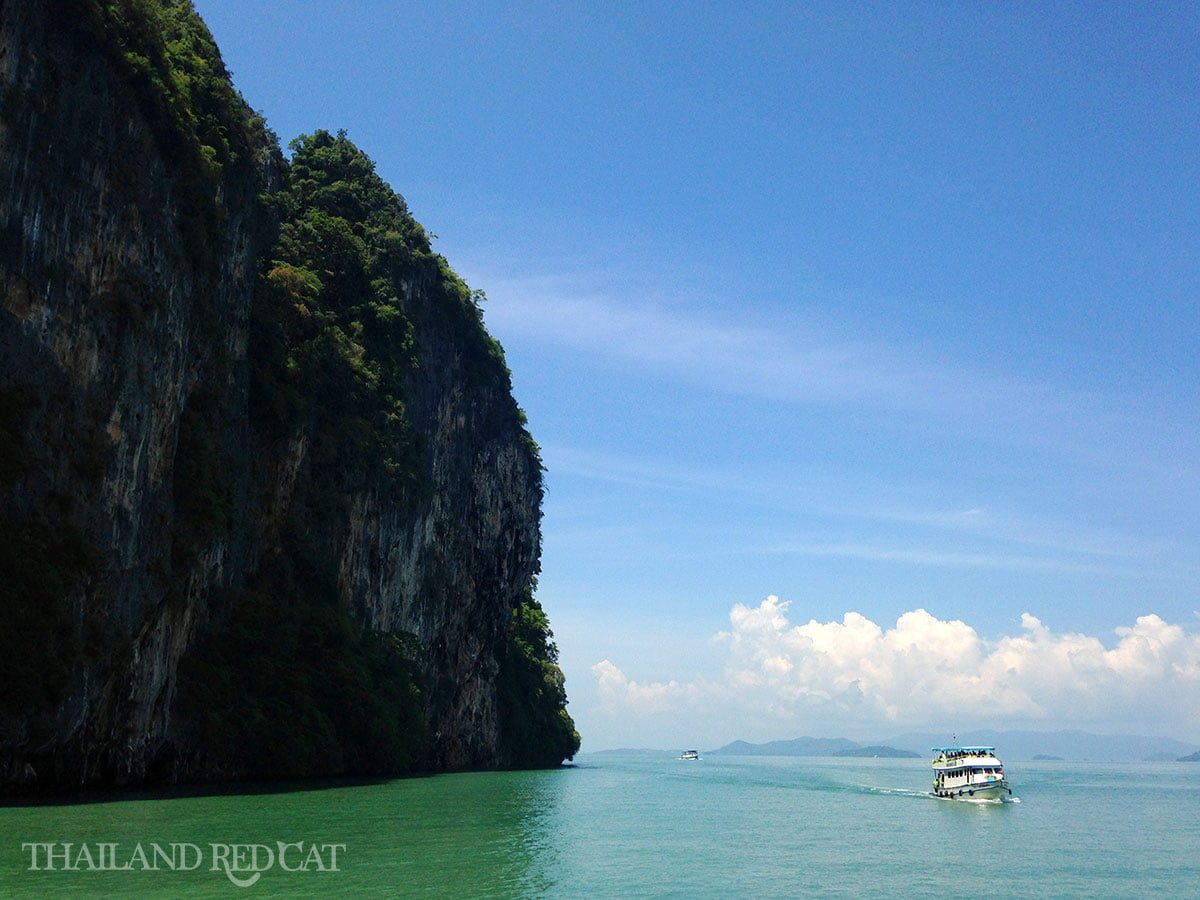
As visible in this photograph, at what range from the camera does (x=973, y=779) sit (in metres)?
56.4

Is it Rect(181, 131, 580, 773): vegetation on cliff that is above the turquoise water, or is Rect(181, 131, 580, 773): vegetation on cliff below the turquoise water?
above

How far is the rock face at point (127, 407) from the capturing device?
30984mm

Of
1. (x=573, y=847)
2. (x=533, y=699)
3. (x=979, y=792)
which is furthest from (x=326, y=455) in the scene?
(x=979, y=792)

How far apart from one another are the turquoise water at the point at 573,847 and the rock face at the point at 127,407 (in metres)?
5.20

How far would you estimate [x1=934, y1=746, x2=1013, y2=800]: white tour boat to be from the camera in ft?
181

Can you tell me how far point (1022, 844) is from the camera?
36.2 metres

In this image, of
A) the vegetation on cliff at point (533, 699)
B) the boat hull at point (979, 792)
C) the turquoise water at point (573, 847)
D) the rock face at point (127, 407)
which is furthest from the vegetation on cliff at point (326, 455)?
the boat hull at point (979, 792)

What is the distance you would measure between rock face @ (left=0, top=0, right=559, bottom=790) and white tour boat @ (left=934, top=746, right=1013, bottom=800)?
33226 mm

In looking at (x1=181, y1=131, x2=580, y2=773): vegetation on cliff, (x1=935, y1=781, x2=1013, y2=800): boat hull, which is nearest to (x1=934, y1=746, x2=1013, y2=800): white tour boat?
(x1=935, y1=781, x2=1013, y2=800): boat hull

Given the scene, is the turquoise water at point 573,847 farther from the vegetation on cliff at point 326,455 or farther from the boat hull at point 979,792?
the boat hull at point 979,792

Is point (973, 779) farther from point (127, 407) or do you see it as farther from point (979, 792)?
point (127, 407)

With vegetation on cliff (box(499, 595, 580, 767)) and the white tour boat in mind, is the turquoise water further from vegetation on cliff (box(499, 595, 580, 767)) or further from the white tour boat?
vegetation on cliff (box(499, 595, 580, 767))

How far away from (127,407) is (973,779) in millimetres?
46745

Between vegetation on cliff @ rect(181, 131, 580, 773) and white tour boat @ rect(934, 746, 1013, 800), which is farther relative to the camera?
white tour boat @ rect(934, 746, 1013, 800)
